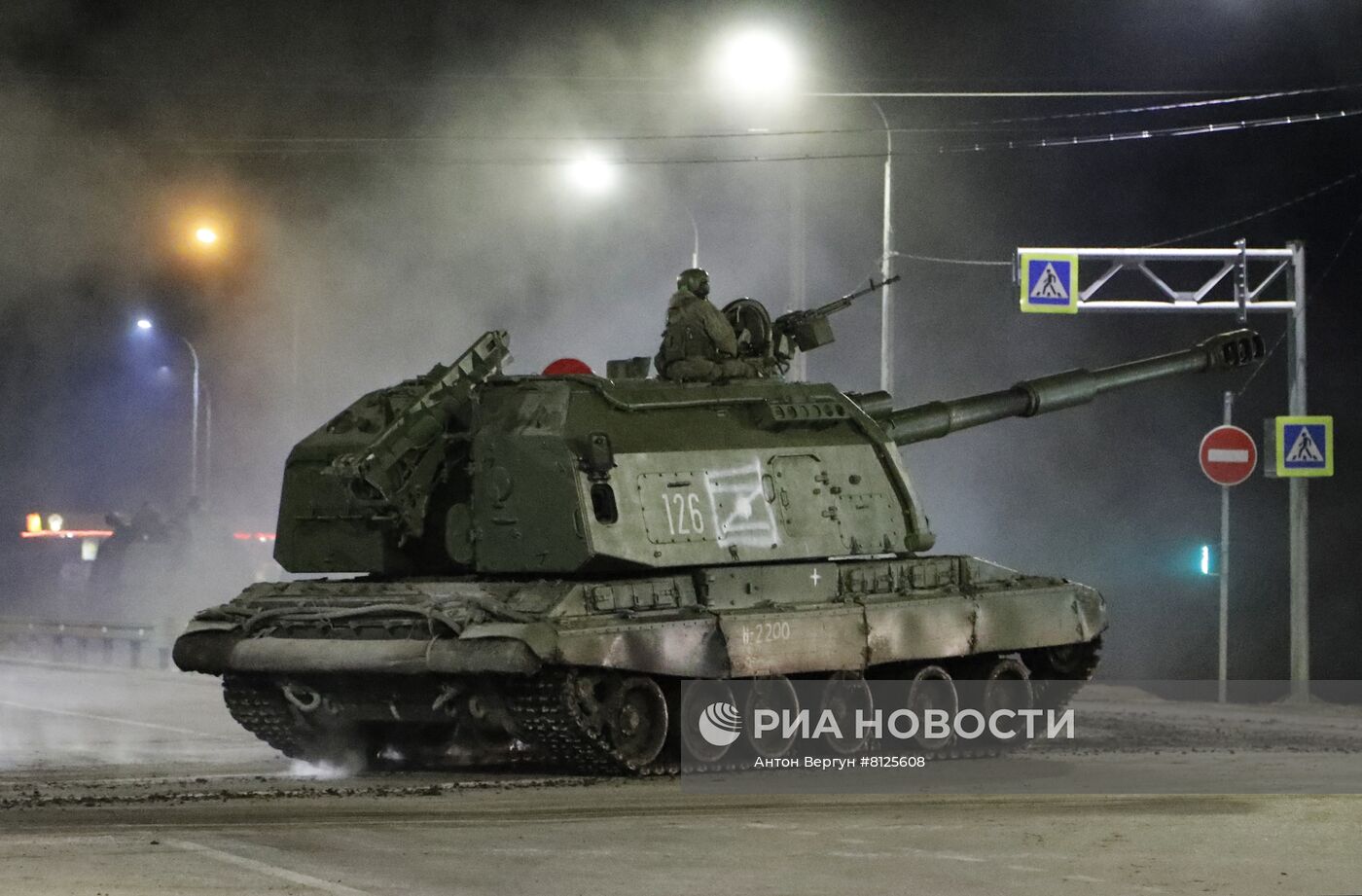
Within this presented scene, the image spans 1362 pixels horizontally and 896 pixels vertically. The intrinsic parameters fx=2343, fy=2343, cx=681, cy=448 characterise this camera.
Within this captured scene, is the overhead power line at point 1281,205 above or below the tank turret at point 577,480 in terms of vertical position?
above

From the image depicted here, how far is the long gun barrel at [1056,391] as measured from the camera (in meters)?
19.0

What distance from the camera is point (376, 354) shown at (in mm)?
35000

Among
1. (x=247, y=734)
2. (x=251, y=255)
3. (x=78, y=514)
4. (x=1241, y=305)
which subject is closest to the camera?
(x=247, y=734)

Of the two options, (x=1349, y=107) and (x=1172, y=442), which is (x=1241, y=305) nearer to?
(x=1349, y=107)

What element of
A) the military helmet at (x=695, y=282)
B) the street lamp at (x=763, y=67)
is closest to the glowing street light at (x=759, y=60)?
the street lamp at (x=763, y=67)

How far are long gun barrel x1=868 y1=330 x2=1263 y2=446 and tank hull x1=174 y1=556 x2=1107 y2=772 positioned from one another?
1.62m

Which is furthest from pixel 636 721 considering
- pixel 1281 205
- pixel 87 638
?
pixel 1281 205

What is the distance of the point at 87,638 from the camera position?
31719 mm

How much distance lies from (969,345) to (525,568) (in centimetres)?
2517

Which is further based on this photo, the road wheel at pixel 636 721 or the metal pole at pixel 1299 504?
the metal pole at pixel 1299 504

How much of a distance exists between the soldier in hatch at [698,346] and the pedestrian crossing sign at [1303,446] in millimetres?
9164

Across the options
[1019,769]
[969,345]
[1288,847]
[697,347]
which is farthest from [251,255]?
[1288,847]

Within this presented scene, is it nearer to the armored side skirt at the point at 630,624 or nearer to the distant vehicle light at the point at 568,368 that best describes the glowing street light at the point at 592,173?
the distant vehicle light at the point at 568,368

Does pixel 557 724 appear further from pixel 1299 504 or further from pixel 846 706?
pixel 1299 504
